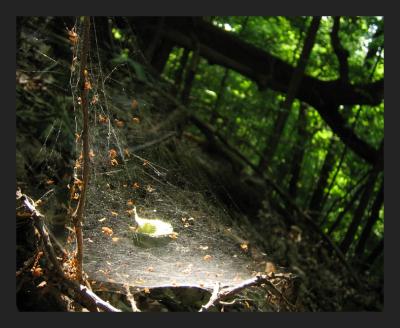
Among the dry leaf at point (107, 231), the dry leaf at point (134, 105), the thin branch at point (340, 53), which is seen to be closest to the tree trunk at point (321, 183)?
the thin branch at point (340, 53)

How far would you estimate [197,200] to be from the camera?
3.15 m

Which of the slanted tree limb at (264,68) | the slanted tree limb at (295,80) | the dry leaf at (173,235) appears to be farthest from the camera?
the slanted tree limb at (264,68)

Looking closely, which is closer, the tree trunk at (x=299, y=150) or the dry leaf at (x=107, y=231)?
the dry leaf at (x=107, y=231)

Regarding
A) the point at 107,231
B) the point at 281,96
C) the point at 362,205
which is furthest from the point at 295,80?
the point at 107,231

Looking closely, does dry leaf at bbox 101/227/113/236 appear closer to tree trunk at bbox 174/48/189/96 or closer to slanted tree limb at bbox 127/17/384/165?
slanted tree limb at bbox 127/17/384/165

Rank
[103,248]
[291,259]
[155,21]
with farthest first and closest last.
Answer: [155,21] → [291,259] → [103,248]

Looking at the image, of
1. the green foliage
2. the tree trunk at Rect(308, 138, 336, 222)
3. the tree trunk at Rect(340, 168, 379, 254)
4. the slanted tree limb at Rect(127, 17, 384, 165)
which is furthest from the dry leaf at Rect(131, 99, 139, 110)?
the tree trunk at Rect(308, 138, 336, 222)

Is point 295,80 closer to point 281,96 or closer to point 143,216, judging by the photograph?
point 281,96

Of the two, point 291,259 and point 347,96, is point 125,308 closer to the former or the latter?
point 291,259

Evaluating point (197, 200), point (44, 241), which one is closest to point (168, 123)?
point (197, 200)

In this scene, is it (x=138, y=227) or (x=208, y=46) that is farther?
(x=208, y=46)

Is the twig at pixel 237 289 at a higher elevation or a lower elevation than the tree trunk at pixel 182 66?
lower

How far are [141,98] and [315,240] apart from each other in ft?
9.62

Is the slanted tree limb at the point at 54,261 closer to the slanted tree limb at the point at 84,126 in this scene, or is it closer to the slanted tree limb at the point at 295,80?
the slanted tree limb at the point at 84,126
